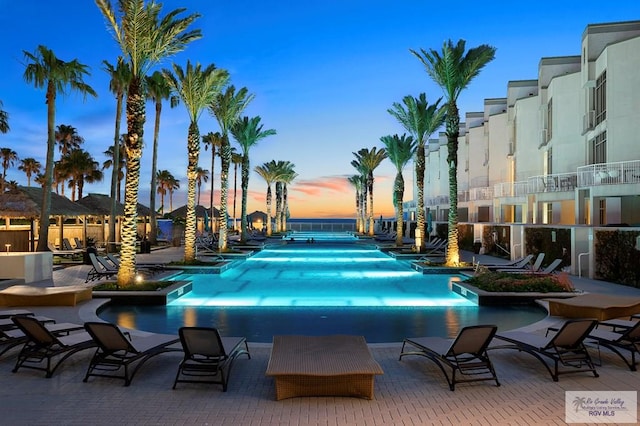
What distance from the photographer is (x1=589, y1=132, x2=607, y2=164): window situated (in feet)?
83.3

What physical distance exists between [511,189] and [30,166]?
7944 centimetres

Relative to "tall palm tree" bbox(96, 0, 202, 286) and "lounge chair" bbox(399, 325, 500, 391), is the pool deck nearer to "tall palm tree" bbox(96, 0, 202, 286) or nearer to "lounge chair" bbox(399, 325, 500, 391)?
"lounge chair" bbox(399, 325, 500, 391)

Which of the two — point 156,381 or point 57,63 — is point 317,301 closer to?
point 156,381

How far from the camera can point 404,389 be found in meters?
6.27

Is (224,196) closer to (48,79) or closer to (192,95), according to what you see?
(192,95)

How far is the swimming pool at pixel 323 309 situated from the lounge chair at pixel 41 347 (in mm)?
3128

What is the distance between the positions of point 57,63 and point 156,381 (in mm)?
22049

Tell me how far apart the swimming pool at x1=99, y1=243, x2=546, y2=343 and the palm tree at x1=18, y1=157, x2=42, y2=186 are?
80.0m

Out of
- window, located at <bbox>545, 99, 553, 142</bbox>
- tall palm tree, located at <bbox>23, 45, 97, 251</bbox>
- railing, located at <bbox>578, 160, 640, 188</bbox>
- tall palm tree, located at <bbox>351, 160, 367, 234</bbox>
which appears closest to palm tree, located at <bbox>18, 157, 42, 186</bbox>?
tall palm tree, located at <bbox>351, 160, 367, 234</bbox>

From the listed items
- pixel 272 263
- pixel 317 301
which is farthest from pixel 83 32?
pixel 317 301

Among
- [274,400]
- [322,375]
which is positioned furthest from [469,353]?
[274,400]

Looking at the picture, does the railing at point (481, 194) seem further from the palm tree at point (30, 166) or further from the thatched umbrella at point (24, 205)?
the palm tree at point (30, 166)

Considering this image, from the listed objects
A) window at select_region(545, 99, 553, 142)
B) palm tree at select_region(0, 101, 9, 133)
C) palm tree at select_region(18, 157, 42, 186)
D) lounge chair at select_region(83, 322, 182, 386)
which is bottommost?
lounge chair at select_region(83, 322, 182, 386)

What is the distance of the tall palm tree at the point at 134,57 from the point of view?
14.3 m
